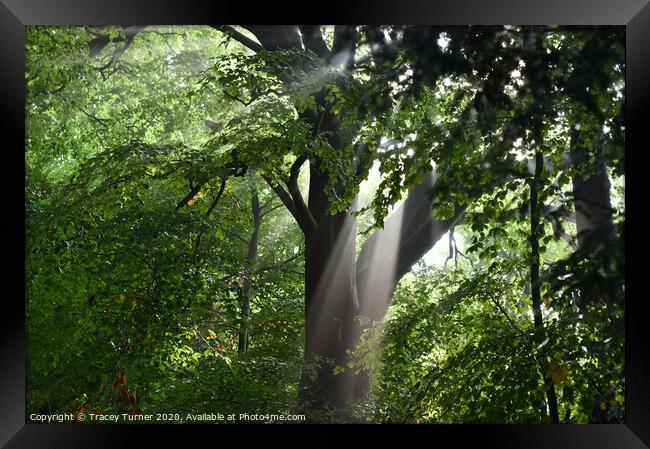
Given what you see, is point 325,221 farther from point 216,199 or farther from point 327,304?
point 216,199

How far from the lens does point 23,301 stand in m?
2.91

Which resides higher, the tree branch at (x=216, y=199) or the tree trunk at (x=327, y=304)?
the tree branch at (x=216, y=199)

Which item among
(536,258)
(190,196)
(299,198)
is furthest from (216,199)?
(536,258)

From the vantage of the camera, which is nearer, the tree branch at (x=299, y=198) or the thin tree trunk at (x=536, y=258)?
the thin tree trunk at (x=536, y=258)

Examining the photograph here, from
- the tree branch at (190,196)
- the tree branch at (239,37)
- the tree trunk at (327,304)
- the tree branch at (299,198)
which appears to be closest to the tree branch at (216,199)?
the tree branch at (190,196)

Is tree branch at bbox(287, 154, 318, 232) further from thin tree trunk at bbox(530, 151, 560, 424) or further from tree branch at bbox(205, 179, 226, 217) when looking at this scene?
thin tree trunk at bbox(530, 151, 560, 424)

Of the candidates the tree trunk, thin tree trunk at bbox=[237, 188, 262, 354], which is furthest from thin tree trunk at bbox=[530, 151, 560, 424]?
thin tree trunk at bbox=[237, 188, 262, 354]

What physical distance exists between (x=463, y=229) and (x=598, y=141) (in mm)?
1156

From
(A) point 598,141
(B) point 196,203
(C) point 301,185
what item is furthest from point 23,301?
(A) point 598,141
